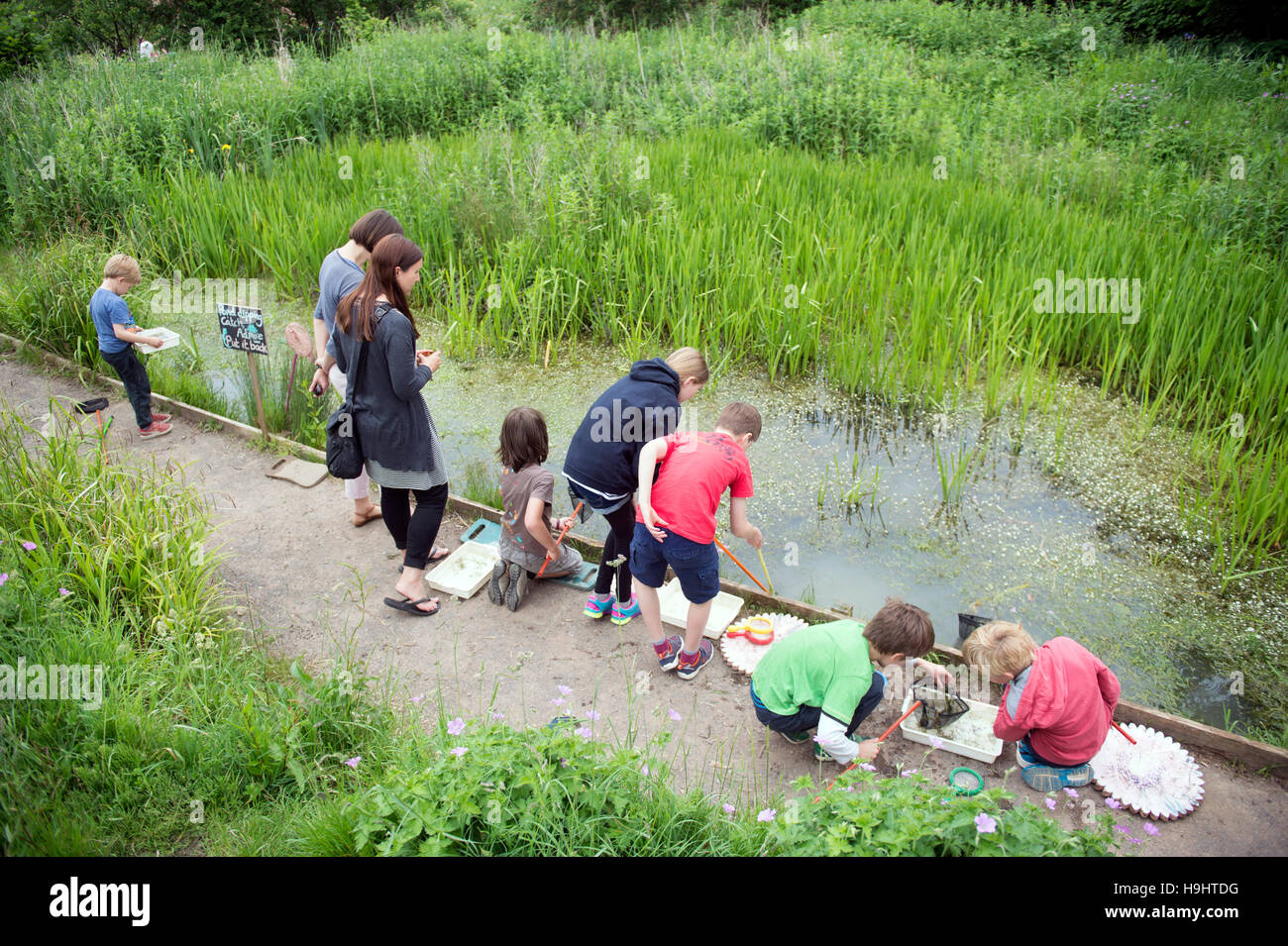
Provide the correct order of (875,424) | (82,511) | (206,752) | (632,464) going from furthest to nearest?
(875,424) < (82,511) < (632,464) < (206,752)

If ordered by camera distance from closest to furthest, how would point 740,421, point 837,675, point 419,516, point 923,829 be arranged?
1. point 923,829
2. point 837,675
3. point 740,421
4. point 419,516

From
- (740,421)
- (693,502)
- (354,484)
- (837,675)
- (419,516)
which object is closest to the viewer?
(837,675)

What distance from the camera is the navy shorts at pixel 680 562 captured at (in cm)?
312

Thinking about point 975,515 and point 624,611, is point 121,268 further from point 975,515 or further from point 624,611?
point 975,515

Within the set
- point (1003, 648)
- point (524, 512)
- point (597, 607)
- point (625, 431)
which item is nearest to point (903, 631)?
point (1003, 648)

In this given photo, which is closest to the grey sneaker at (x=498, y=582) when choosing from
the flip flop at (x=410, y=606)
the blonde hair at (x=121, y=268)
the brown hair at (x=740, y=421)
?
the flip flop at (x=410, y=606)

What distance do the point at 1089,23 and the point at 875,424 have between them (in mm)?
13268

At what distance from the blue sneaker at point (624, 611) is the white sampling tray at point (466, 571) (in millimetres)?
603

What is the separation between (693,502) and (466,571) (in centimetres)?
143

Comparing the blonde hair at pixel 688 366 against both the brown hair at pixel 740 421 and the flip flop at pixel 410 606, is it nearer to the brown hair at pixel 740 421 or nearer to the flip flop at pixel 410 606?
the brown hair at pixel 740 421

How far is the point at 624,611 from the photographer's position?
3.70 metres
